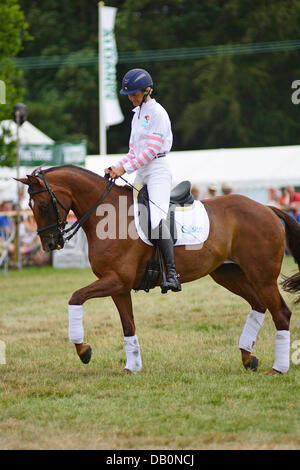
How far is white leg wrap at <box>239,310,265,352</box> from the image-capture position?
7121mm

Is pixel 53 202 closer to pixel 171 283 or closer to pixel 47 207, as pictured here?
pixel 47 207

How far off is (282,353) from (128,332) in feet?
5.06

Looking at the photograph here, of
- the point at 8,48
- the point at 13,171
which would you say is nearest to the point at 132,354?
the point at 8,48

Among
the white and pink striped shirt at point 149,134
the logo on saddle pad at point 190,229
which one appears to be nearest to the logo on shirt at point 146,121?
the white and pink striped shirt at point 149,134

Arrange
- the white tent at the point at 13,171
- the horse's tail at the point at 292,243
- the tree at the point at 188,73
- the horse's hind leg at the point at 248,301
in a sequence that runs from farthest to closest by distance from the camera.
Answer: the tree at the point at 188,73 → the white tent at the point at 13,171 → the horse's tail at the point at 292,243 → the horse's hind leg at the point at 248,301

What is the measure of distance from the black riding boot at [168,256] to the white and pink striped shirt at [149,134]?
640 mm

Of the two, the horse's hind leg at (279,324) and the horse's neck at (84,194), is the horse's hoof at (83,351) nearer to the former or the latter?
the horse's neck at (84,194)

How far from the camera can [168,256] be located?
6.77 m

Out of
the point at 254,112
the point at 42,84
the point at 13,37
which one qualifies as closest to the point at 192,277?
the point at 13,37

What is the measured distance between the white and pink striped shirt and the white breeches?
0.12 m

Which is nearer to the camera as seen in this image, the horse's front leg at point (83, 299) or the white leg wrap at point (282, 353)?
the horse's front leg at point (83, 299)

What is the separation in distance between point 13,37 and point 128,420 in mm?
15222

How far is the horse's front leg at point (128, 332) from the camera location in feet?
23.0
